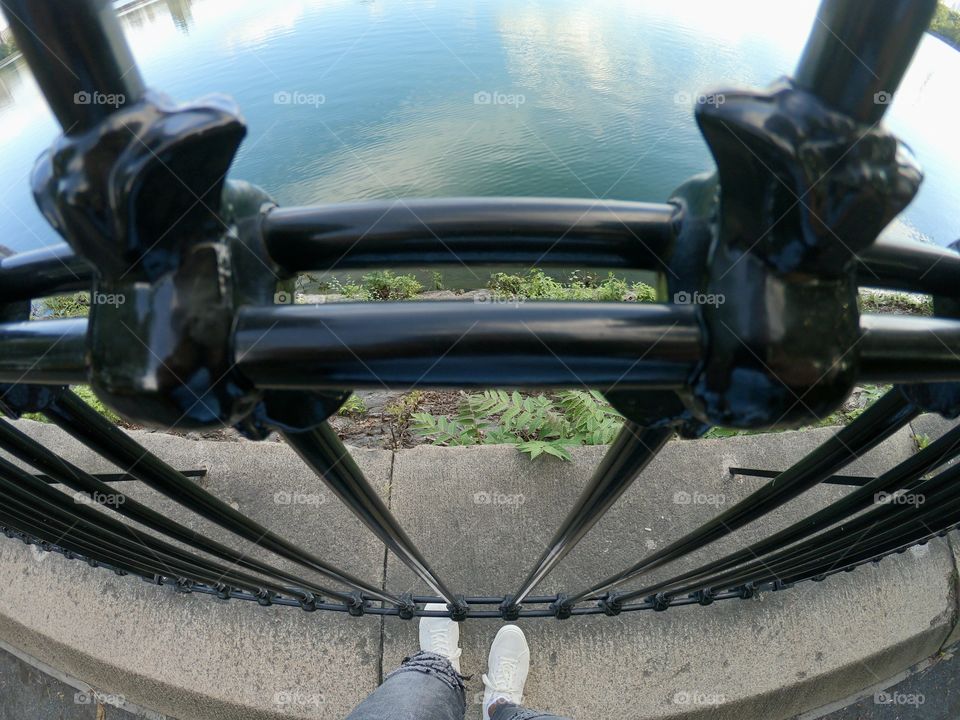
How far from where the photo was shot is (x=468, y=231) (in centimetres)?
62

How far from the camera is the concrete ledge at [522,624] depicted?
6.06 feet

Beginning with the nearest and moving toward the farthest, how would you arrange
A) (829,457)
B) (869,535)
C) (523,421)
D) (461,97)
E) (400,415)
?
(829,457) → (869,535) → (523,421) → (400,415) → (461,97)

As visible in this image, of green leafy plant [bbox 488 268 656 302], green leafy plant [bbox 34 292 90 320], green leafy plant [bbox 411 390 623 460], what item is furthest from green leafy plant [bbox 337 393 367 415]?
green leafy plant [bbox 34 292 90 320]

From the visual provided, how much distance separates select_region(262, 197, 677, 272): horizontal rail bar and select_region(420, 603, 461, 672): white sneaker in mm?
1537

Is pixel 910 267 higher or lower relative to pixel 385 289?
higher

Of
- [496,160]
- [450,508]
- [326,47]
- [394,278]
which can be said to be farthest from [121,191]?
[326,47]

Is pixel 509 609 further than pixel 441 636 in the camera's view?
No

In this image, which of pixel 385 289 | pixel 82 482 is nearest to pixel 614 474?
pixel 82 482

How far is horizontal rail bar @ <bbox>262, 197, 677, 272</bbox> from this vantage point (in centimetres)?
62

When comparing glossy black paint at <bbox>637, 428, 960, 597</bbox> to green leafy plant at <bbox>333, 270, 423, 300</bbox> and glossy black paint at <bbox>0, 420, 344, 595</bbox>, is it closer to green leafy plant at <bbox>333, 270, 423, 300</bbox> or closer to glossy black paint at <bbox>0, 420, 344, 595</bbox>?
glossy black paint at <bbox>0, 420, 344, 595</bbox>

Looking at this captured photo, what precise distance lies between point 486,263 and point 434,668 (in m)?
1.57

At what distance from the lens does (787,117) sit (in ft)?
1.57

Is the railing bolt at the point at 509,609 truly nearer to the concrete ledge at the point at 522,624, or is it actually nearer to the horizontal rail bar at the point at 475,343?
the concrete ledge at the point at 522,624

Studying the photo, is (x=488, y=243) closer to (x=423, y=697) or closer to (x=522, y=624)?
(x=423, y=697)
